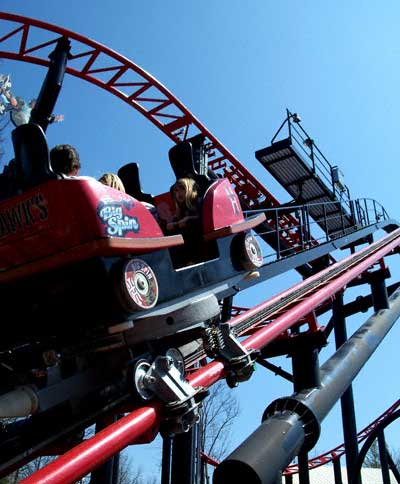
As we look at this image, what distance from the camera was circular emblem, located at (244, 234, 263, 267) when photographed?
2.77m

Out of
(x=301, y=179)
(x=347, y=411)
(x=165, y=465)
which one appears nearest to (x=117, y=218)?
(x=165, y=465)

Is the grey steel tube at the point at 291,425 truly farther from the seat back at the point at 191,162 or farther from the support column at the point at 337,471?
the support column at the point at 337,471

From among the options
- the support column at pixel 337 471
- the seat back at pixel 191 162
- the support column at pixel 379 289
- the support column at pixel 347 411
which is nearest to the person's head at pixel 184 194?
the seat back at pixel 191 162

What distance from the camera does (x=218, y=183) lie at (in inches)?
108

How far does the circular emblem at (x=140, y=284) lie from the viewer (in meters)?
1.84

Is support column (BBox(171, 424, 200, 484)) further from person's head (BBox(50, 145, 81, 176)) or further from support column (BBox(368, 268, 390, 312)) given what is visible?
person's head (BBox(50, 145, 81, 176))

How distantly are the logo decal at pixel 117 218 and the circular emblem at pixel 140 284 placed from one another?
118mm

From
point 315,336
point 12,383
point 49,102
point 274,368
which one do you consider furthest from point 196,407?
point 274,368

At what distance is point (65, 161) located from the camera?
6.79ft

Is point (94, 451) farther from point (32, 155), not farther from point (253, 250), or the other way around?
point (253, 250)

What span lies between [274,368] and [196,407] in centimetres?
405

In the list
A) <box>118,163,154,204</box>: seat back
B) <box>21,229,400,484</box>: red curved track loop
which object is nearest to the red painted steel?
<box>21,229,400,484</box>: red curved track loop

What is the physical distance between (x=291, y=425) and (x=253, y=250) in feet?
3.70

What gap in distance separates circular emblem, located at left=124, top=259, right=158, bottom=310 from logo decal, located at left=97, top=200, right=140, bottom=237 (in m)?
0.12
